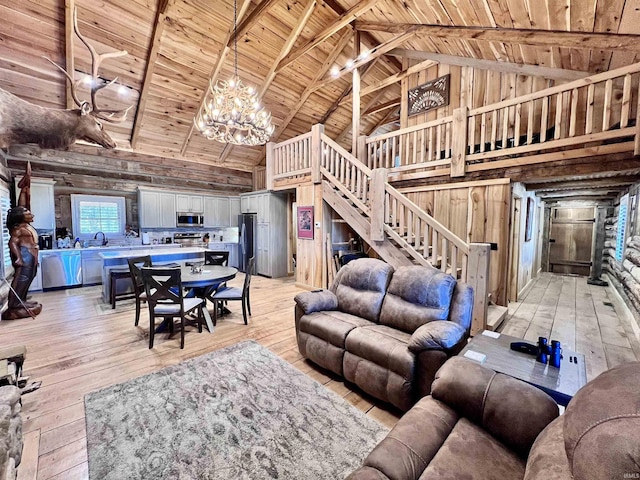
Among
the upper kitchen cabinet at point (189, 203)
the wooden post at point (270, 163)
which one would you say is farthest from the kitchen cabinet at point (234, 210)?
the wooden post at point (270, 163)

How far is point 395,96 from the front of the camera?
8133mm

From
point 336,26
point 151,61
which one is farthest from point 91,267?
Answer: point 336,26

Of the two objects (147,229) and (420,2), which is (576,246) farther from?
(147,229)

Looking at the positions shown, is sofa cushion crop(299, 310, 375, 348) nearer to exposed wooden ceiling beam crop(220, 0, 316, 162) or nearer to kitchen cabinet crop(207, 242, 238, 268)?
exposed wooden ceiling beam crop(220, 0, 316, 162)

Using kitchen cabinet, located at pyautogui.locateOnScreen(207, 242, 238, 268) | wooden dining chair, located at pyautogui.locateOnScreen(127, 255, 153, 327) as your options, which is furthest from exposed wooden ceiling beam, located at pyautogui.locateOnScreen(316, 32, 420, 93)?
kitchen cabinet, located at pyautogui.locateOnScreen(207, 242, 238, 268)

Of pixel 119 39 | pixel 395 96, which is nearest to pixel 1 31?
pixel 119 39

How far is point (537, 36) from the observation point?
3.44 meters

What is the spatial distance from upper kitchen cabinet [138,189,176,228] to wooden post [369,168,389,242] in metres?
5.82

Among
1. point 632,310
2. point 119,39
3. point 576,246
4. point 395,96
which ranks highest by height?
point 395,96

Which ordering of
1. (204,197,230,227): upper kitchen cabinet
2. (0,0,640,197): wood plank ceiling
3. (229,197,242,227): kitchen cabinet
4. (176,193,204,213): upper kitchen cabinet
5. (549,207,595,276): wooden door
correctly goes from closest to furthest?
(0,0,640,197): wood plank ceiling, (549,207,595,276): wooden door, (176,193,204,213): upper kitchen cabinet, (204,197,230,227): upper kitchen cabinet, (229,197,242,227): kitchen cabinet

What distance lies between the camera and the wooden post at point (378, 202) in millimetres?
4266

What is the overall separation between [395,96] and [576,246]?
6.77m

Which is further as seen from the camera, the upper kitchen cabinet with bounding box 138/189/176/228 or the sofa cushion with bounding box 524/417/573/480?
the upper kitchen cabinet with bounding box 138/189/176/228

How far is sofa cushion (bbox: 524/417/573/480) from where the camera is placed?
0.81 m
